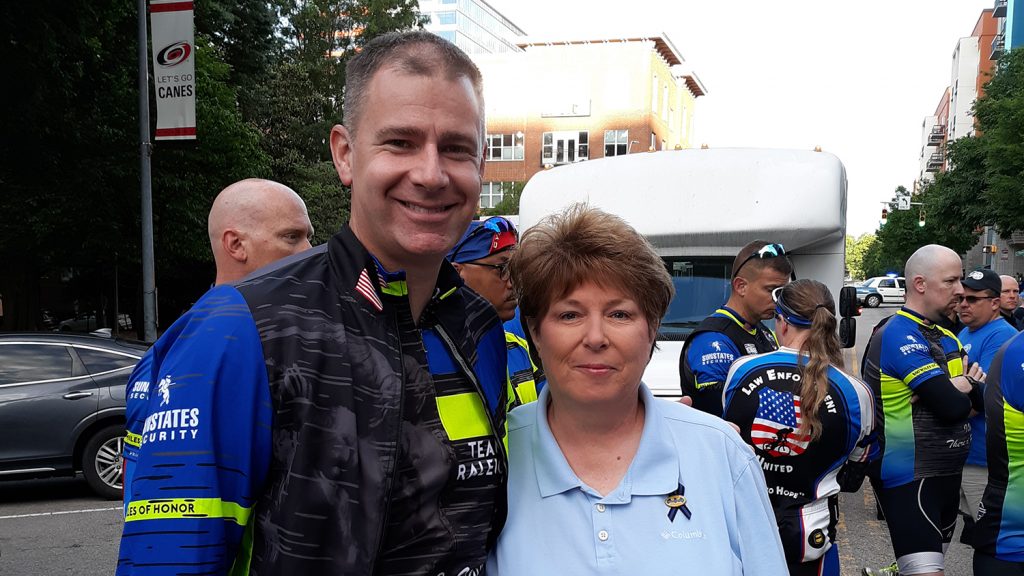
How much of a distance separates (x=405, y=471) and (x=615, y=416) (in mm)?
695

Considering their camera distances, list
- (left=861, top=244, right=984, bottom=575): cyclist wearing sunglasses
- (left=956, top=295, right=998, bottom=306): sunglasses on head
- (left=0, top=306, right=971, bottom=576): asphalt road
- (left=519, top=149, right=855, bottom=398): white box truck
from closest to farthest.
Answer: (left=861, top=244, right=984, bottom=575): cyclist wearing sunglasses, (left=0, top=306, right=971, bottom=576): asphalt road, (left=519, top=149, right=855, bottom=398): white box truck, (left=956, top=295, right=998, bottom=306): sunglasses on head

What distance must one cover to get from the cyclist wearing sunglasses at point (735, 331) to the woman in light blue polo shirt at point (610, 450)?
88.9 inches

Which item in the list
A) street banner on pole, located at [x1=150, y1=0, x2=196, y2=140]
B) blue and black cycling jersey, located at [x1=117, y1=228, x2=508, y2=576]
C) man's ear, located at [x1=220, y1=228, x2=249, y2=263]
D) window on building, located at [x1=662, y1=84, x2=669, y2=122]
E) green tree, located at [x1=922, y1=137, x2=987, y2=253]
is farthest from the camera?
window on building, located at [x1=662, y1=84, x2=669, y2=122]

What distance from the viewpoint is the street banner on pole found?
40.4 feet

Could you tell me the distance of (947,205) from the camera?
3662 centimetres

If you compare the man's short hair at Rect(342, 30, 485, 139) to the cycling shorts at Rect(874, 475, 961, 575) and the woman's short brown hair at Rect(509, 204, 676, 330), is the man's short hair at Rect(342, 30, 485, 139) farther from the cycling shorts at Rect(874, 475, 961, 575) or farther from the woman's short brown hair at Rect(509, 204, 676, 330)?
the cycling shorts at Rect(874, 475, 961, 575)

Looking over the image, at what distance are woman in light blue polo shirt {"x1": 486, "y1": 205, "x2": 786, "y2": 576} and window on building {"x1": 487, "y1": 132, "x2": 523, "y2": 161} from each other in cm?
5977

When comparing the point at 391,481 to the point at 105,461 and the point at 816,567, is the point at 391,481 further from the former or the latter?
the point at 105,461

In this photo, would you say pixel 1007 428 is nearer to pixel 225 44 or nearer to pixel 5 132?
pixel 5 132

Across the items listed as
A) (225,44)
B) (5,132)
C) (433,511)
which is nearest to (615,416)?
(433,511)

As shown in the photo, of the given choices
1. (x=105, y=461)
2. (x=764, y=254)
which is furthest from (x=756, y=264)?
(x=105, y=461)

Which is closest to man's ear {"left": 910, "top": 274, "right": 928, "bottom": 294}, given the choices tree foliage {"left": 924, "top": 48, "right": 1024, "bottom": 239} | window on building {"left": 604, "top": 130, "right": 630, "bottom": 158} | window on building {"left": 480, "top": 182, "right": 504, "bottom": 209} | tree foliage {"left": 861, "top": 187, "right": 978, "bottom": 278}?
tree foliage {"left": 924, "top": 48, "right": 1024, "bottom": 239}

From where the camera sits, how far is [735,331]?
181 inches

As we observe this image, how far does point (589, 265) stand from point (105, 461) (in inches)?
313
